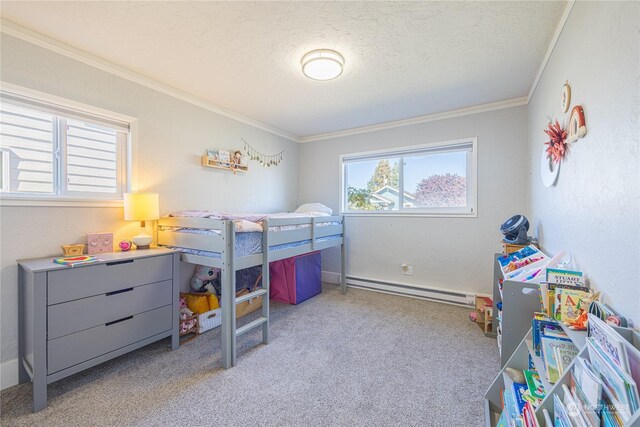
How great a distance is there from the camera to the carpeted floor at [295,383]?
1.43 metres

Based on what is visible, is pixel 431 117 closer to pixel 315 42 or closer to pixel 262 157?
pixel 315 42

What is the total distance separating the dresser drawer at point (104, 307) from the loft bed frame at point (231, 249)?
335mm

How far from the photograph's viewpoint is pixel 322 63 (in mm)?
1981

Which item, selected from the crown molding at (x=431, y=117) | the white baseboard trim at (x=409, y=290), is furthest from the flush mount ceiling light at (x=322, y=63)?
the white baseboard trim at (x=409, y=290)

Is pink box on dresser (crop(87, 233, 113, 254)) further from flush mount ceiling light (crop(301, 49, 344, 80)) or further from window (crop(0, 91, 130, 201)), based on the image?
flush mount ceiling light (crop(301, 49, 344, 80))

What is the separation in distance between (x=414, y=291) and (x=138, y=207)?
10.3 feet

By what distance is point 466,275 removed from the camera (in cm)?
307

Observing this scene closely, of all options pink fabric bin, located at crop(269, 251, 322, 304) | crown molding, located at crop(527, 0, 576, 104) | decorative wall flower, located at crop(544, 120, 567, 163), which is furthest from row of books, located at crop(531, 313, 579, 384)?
pink fabric bin, located at crop(269, 251, 322, 304)

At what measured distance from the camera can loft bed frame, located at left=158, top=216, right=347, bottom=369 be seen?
6.19ft

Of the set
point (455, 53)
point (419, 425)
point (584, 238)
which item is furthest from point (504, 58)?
point (419, 425)

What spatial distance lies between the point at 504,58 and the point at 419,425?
2.58m

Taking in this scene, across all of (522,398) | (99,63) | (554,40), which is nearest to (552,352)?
(522,398)

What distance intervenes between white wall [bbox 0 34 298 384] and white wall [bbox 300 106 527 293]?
1277mm

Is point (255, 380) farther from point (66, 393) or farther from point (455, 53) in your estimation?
point (455, 53)
